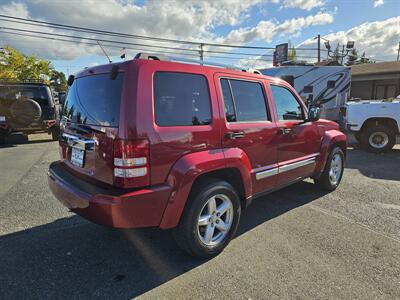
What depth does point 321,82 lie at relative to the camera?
15375 millimetres

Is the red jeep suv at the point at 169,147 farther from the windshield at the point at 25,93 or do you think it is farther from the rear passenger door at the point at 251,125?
the windshield at the point at 25,93

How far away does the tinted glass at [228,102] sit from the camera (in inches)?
128

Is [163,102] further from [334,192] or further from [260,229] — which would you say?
[334,192]

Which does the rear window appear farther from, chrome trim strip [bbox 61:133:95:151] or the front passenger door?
the front passenger door

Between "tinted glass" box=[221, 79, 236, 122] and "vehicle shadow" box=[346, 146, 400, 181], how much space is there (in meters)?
4.50

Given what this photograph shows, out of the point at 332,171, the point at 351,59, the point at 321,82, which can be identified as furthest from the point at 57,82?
the point at 351,59

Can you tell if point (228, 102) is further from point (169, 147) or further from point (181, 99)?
point (169, 147)

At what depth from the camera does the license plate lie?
302cm

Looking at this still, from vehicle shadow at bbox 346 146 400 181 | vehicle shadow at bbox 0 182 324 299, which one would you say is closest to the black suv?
vehicle shadow at bbox 0 182 324 299

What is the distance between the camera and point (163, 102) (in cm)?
270

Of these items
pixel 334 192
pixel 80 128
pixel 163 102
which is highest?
pixel 163 102

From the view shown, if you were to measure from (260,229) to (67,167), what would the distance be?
2402mm

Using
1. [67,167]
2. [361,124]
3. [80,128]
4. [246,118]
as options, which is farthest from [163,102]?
[361,124]

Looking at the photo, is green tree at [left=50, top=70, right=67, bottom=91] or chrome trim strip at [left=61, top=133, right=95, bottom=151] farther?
green tree at [left=50, top=70, right=67, bottom=91]
